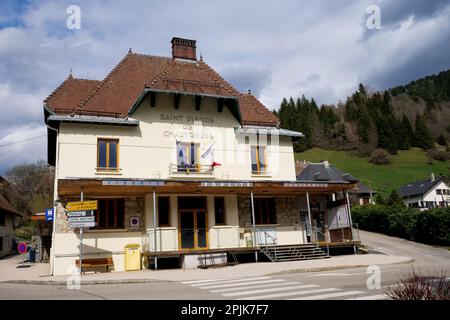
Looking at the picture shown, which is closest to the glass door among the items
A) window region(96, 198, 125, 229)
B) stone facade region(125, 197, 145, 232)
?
stone facade region(125, 197, 145, 232)

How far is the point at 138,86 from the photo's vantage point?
23.9 metres

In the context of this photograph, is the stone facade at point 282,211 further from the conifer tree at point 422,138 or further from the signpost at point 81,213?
the conifer tree at point 422,138

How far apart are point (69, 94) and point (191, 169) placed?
772 centimetres

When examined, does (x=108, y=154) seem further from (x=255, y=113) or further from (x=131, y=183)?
(x=255, y=113)

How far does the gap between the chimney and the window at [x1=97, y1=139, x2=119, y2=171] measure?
25.5 ft

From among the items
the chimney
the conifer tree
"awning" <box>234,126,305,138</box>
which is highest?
the conifer tree

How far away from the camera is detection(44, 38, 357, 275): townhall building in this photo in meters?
19.7

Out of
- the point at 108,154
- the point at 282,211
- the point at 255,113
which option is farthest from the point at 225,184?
the point at 255,113

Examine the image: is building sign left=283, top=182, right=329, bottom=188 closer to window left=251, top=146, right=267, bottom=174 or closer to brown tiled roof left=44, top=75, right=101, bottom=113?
window left=251, top=146, right=267, bottom=174

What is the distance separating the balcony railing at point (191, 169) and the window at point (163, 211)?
1.48 metres

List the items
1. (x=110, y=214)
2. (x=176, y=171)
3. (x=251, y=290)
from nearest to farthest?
(x=251, y=290) → (x=110, y=214) → (x=176, y=171)

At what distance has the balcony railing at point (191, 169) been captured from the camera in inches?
866
